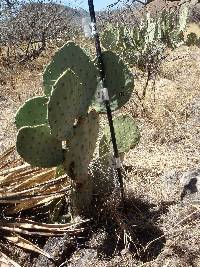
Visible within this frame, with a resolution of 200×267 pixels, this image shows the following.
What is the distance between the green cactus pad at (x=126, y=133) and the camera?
9.73ft

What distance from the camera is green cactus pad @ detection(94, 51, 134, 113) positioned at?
273 cm

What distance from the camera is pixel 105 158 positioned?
2.80 m

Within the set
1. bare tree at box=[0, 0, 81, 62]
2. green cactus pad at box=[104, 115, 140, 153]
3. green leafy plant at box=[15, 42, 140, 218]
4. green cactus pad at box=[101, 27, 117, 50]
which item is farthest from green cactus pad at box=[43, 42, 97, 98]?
bare tree at box=[0, 0, 81, 62]

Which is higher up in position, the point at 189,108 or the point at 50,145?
the point at 50,145

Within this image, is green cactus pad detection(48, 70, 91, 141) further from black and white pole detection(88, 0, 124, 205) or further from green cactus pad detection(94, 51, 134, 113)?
green cactus pad detection(94, 51, 134, 113)

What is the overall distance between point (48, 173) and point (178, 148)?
3.75 feet

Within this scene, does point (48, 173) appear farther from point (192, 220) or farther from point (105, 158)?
point (192, 220)

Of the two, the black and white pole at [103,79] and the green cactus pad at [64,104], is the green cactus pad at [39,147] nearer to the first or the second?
the green cactus pad at [64,104]

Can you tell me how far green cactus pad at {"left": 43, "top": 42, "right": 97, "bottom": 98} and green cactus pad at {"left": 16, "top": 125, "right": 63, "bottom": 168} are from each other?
29cm

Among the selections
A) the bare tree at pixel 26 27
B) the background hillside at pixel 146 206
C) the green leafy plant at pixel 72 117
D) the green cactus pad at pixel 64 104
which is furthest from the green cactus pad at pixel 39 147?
→ the bare tree at pixel 26 27

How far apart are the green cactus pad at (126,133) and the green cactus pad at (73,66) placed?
398 millimetres

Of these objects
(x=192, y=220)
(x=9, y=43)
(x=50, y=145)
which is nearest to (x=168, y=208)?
(x=192, y=220)

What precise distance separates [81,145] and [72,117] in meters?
0.15

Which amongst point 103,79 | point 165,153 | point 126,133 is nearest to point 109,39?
point 165,153
